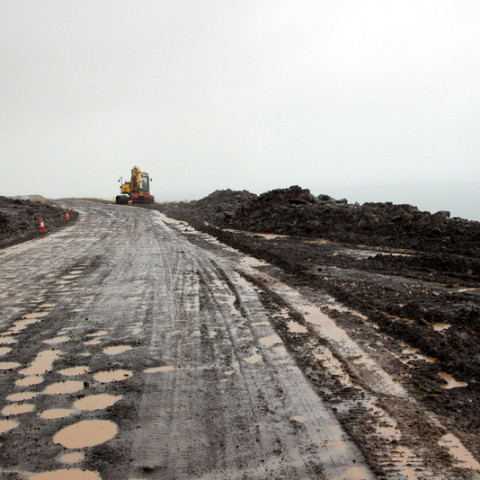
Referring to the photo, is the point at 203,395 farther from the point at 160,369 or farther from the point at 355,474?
the point at 355,474

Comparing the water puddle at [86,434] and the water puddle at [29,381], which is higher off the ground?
the water puddle at [29,381]

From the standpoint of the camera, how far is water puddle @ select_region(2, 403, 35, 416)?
3627mm

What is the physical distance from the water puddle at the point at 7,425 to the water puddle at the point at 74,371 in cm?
85

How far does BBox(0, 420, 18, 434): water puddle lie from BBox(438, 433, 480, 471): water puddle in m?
3.09

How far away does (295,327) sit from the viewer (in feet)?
19.2

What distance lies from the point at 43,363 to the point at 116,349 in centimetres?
74

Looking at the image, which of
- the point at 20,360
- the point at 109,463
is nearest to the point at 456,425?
the point at 109,463

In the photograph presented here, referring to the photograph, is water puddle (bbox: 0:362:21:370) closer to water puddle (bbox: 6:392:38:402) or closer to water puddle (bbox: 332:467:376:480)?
water puddle (bbox: 6:392:38:402)

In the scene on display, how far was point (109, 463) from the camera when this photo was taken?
2.97 meters

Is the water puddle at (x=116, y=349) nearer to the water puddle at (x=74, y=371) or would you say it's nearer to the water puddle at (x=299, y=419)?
the water puddle at (x=74, y=371)

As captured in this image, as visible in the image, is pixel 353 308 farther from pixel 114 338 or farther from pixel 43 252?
pixel 43 252

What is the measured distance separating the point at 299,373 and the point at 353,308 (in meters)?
2.75

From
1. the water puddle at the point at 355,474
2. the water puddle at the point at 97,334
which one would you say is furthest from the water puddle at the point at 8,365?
the water puddle at the point at 355,474

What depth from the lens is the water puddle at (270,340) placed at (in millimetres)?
5219
